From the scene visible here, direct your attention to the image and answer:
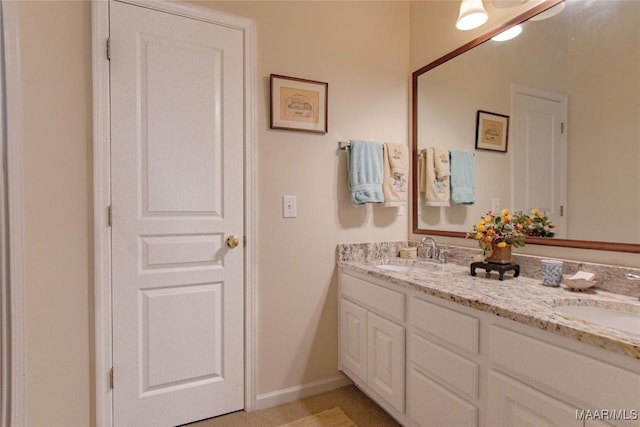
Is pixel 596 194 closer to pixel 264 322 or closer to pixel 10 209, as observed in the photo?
pixel 264 322

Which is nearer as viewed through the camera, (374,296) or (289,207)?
(374,296)

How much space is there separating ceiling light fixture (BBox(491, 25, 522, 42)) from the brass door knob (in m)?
1.72

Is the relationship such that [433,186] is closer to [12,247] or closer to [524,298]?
[524,298]

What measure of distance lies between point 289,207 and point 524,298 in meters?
1.22

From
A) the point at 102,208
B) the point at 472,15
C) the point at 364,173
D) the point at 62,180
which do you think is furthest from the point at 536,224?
the point at 62,180

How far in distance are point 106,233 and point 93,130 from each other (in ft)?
1.55

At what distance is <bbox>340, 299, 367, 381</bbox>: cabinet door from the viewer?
71.6 inches

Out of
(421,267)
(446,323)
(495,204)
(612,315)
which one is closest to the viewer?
(612,315)

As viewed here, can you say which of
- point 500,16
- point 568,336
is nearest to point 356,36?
point 500,16

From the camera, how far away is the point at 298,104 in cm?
192

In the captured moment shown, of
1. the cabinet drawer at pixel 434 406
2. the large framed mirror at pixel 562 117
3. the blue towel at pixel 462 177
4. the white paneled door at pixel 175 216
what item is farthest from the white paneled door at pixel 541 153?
the white paneled door at pixel 175 216

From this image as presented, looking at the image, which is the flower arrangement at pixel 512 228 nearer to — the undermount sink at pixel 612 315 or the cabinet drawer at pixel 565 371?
the undermount sink at pixel 612 315

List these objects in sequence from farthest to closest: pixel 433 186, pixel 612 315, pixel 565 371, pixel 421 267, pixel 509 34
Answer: pixel 433 186 < pixel 421 267 < pixel 509 34 < pixel 612 315 < pixel 565 371

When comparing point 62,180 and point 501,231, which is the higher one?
point 62,180
